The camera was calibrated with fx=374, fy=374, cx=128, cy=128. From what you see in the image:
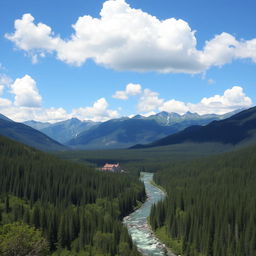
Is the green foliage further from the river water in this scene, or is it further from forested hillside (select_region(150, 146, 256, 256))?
forested hillside (select_region(150, 146, 256, 256))

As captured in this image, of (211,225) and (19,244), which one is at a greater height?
(19,244)

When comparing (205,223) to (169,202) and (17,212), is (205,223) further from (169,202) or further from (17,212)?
(17,212)

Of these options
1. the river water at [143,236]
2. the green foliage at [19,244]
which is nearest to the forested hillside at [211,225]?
the river water at [143,236]

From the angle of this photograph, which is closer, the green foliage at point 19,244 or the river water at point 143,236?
the green foliage at point 19,244

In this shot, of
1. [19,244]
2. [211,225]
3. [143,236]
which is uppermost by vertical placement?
[19,244]

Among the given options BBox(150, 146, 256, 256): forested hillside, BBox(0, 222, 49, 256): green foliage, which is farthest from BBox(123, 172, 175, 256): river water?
BBox(0, 222, 49, 256): green foliage

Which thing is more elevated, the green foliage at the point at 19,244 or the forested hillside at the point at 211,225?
Result: the green foliage at the point at 19,244

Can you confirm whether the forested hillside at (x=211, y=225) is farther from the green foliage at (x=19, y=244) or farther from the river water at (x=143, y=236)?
the green foliage at (x=19, y=244)

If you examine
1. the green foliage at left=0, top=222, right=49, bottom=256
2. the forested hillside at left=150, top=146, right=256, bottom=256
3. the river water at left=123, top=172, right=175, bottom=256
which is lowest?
the river water at left=123, top=172, right=175, bottom=256

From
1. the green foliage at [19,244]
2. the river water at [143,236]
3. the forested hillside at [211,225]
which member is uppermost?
the green foliage at [19,244]

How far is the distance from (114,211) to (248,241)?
72384 mm

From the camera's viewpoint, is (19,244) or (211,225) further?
(211,225)

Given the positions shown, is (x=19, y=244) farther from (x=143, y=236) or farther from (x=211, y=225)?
(x=211, y=225)

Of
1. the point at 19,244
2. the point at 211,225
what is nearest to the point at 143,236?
the point at 211,225
